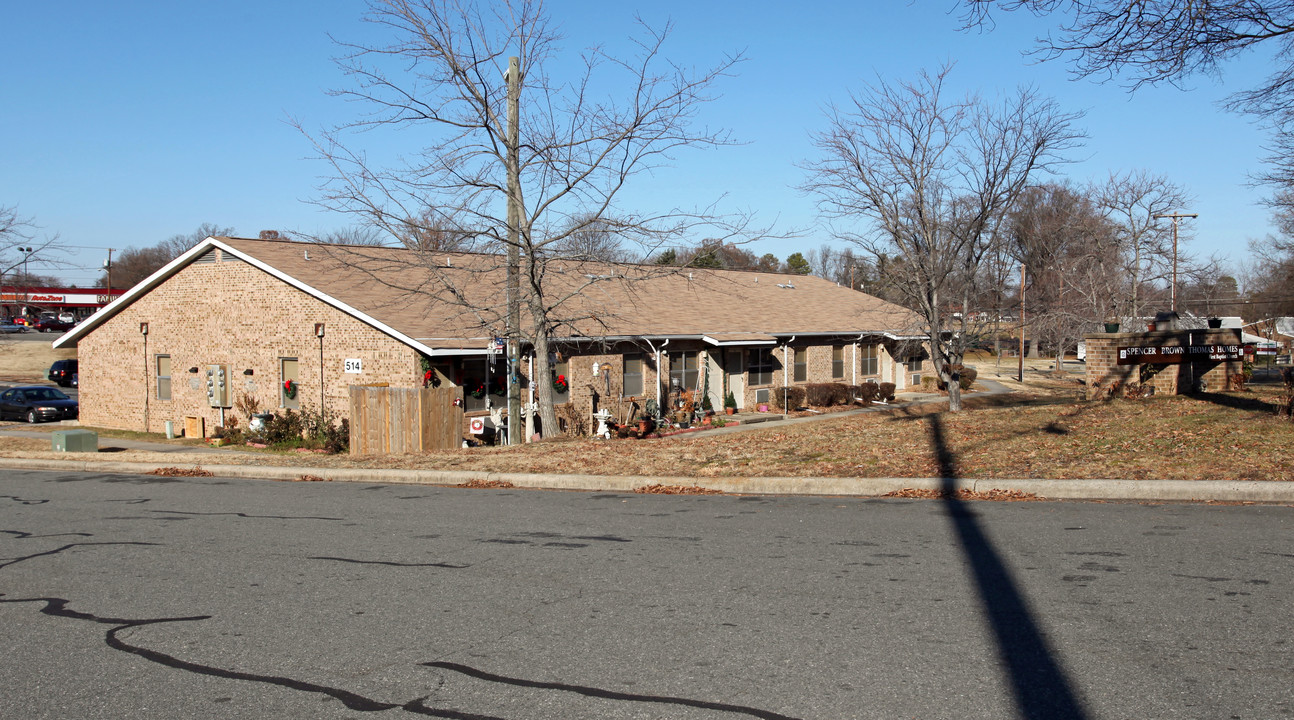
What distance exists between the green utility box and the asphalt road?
11.2m

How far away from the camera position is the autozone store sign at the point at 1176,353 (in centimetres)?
1619

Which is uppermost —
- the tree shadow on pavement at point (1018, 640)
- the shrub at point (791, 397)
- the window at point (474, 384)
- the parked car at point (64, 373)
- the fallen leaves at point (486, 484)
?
the parked car at point (64, 373)

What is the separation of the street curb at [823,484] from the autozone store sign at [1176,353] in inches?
288

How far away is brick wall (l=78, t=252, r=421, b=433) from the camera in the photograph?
2127 cm

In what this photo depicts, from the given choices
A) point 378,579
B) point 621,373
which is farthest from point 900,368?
point 378,579

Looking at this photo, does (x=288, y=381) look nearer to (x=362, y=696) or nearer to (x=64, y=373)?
(x=362, y=696)

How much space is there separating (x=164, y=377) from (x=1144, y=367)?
25200mm

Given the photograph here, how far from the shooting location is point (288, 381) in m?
22.8

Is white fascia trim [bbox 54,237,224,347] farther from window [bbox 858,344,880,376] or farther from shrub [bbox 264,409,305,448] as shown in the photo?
window [bbox 858,344,880,376]

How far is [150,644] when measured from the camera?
5.63m

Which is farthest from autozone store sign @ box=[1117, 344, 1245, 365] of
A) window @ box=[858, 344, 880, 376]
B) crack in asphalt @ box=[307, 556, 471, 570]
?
window @ box=[858, 344, 880, 376]

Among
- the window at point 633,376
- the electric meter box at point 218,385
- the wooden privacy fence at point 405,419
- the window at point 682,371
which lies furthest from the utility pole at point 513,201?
the electric meter box at point 218,385

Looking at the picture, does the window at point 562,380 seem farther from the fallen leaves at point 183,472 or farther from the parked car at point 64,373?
the parked car at point 64,373

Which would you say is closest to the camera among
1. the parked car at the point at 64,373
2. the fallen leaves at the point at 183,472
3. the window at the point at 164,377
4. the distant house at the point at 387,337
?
the fallen leaves at the point at 183,472
